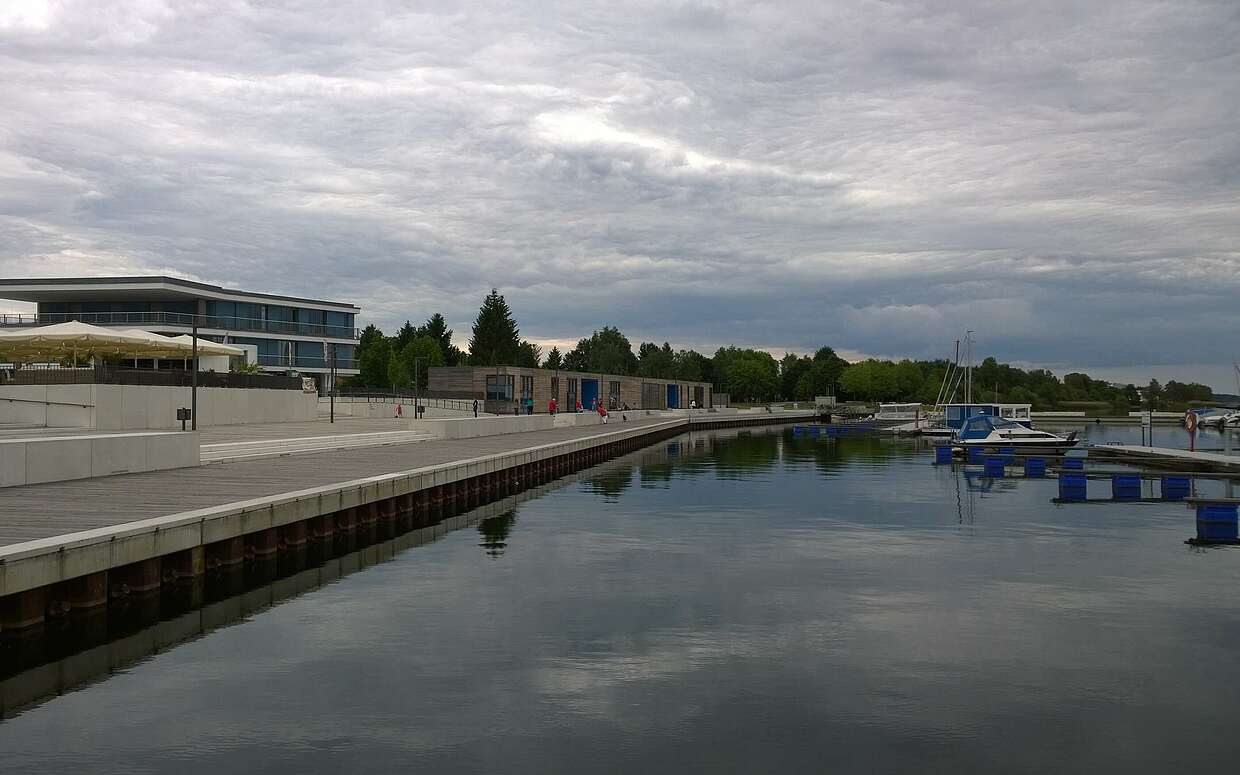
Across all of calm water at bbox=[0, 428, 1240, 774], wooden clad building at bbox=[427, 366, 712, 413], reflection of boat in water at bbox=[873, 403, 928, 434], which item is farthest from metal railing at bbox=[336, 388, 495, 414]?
calm water at bbox=[0, 428, 1240, 774]

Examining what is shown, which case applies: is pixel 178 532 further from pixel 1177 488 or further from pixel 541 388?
pixel 541 388

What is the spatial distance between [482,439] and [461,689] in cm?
3536

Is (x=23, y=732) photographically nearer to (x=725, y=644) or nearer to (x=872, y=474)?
(x=725, y=644)

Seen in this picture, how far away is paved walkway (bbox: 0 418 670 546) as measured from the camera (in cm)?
1598

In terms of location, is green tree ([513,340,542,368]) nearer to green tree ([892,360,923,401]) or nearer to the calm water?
green tree ([892,360,923,401])

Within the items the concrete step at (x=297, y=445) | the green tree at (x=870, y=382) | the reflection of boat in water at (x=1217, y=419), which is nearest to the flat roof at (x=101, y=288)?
the concrete step at (x=297, y=445)

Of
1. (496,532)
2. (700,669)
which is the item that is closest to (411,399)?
(496,532)

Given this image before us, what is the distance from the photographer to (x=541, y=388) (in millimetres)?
96750

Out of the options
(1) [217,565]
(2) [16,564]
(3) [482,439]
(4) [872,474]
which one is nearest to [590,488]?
(3) [482,439]

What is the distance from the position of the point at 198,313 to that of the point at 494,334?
264ft

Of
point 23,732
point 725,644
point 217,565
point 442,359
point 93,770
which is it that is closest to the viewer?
point 93,770

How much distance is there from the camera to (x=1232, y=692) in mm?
12797

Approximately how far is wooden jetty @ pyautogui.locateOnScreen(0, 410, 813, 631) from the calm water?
5.45 feet

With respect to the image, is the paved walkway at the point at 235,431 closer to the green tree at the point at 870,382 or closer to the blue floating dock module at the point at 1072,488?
the blue floating dock module at the point at 1072,488
